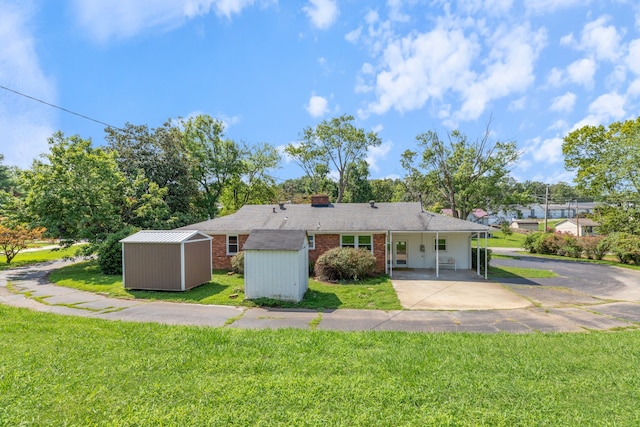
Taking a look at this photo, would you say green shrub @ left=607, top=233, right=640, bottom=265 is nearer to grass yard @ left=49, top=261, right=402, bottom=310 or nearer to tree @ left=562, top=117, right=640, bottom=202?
tree @ left=562, top=117, right=640, bottom=202

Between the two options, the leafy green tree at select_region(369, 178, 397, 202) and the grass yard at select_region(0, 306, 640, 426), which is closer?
the grass yard at select_region(0, 306, 640, 426)

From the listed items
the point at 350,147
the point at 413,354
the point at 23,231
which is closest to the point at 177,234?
the point at 413,354

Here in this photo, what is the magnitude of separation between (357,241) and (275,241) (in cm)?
656

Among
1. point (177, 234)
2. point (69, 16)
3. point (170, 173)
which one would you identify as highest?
point (69, 16)

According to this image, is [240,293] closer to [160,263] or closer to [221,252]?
[160,263]

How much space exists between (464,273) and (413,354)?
12.1 meters

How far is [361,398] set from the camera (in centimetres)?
408

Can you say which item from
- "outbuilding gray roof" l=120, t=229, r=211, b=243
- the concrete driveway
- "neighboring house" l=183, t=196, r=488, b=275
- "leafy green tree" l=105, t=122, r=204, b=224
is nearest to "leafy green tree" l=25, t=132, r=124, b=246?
"neighboring house" l=183, t=196, r=488, b=275

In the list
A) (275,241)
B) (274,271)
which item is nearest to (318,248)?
(275,241)

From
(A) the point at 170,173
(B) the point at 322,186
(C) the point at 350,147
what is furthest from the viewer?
(B) the point at 322,186

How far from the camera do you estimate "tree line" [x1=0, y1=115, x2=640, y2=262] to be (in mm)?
16859

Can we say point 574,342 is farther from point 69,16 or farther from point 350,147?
point 350,147

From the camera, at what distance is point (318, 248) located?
653 inches

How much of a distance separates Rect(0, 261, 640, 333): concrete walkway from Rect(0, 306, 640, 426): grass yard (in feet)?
3.84
